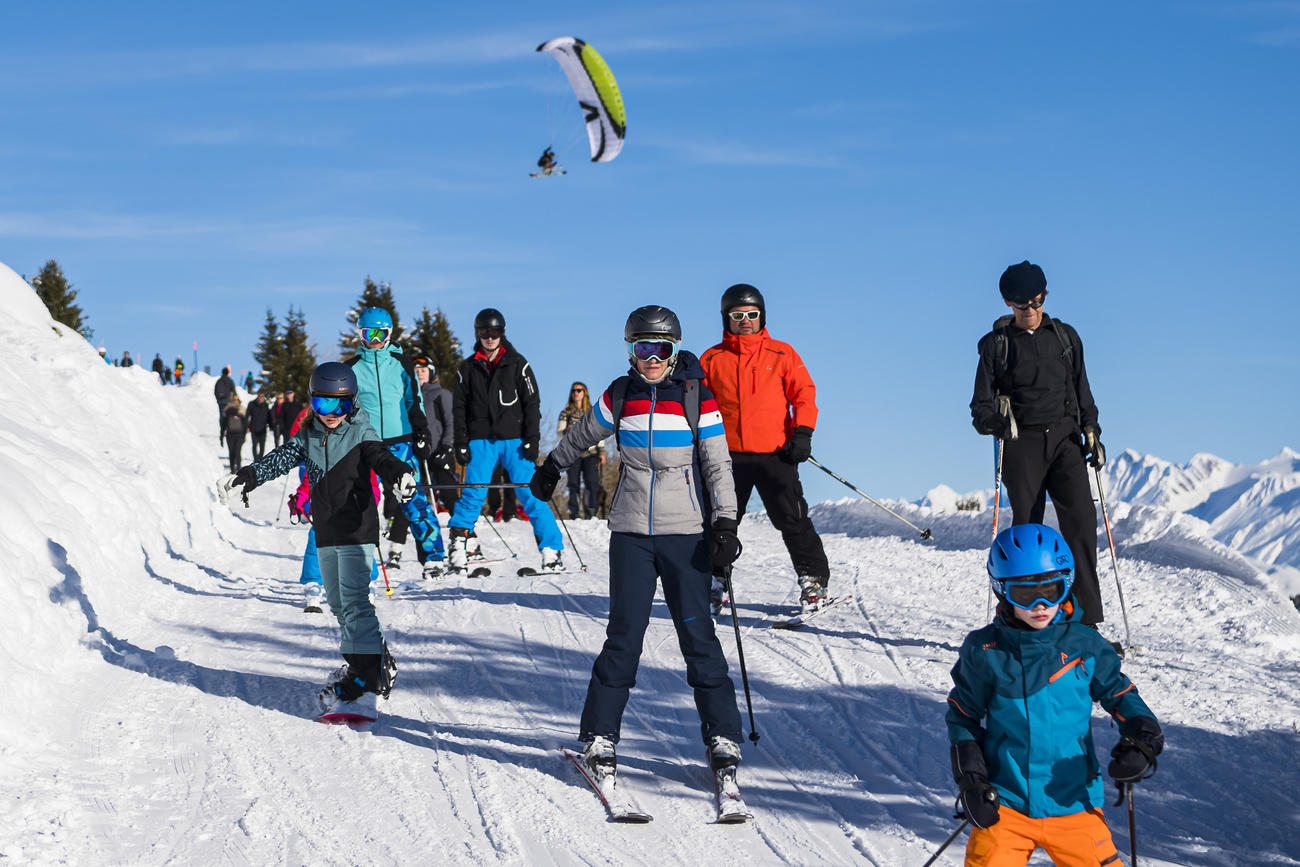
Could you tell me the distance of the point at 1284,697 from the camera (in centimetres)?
655

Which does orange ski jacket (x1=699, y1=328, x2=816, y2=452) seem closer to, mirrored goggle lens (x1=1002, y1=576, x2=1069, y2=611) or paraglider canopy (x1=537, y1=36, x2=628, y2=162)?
mirrored goggle lens (x1=1002, y1=576, x2=1069, y2=611)

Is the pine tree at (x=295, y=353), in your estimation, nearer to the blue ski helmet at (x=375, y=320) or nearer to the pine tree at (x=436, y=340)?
the pine tree at (x=436, y=340)

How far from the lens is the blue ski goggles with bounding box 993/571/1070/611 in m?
3.58

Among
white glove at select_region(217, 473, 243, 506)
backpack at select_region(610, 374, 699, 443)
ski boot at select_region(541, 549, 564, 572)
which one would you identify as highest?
backpack at select_region(610, 374, 699, 443)

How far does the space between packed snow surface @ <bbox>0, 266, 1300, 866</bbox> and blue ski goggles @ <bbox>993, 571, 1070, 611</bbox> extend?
4.31ft

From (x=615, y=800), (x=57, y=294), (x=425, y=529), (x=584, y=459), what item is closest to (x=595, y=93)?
(x=584, y=459)

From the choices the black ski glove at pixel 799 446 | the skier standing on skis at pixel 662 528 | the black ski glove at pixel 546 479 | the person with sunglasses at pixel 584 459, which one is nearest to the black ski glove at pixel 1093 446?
the black ski glove at pixel 799 446

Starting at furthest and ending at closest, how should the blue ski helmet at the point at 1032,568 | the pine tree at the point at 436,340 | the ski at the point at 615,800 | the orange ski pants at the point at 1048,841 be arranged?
the pine tree at the point at 436,340
the ski at the point at 615,800
the blue ski helmet at the point at 1032,568
the orange ski pants at the point at 1048,841

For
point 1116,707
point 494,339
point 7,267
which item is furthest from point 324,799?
point 7,267

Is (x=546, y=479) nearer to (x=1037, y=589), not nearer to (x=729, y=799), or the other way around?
(x=729, y=799)

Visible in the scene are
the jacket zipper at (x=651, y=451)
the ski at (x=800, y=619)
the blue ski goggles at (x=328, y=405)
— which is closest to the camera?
the jacket zipper at (x=651, y=451)

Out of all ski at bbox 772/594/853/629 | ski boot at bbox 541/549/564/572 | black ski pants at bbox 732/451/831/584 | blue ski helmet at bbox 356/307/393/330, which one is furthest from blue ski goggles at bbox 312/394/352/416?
ski boot at bbox 541/549/564/572

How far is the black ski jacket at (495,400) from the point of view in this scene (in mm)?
10438

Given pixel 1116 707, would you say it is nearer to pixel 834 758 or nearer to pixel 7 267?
pixel 834 758
